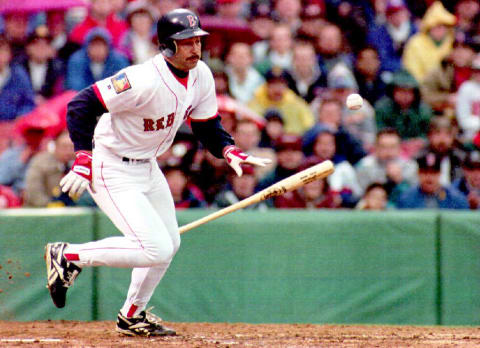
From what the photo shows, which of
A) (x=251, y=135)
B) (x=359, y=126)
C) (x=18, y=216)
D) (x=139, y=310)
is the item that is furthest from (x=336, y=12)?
(x=139, y=310)

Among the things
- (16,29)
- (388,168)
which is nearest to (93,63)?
(16,29)

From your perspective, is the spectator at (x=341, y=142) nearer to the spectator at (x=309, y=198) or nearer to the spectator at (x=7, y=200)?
the spectator at (x=309, y=198)

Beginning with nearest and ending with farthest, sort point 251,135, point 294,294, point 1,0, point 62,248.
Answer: point 62,248, point 294,294, point 251,135, point 1,0

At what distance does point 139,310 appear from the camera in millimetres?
6391

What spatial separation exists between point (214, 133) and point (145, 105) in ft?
2.36

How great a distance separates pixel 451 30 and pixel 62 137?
16.7 feet

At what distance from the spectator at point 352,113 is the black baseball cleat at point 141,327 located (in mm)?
3670

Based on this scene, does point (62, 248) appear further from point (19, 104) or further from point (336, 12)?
point (336, 12)

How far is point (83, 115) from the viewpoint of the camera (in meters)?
5.75

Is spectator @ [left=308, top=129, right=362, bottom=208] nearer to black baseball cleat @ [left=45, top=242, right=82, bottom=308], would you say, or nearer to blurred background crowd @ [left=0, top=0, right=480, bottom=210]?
blurred background crowd @ [left=0, top=0, right=480, bottom=210]

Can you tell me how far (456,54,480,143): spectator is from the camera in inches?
392

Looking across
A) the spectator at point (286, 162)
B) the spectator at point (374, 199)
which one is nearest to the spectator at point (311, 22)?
the spectator at point (286, 162)

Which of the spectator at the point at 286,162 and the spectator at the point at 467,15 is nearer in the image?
the spectator at the point at 286,162

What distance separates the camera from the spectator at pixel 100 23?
10.4m
